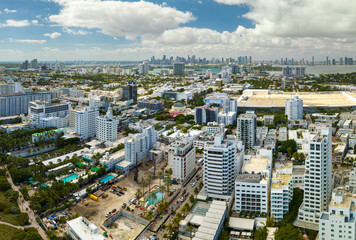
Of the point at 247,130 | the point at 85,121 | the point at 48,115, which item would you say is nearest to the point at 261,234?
the point at 247,130

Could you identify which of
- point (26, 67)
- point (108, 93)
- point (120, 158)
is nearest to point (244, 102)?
point (108, 93)

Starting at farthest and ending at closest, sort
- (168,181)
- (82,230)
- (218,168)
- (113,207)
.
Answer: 1. (168,181)
2. (218,168)
3. (113,207)
4. (82,230)

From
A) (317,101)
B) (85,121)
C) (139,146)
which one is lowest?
(139,146)

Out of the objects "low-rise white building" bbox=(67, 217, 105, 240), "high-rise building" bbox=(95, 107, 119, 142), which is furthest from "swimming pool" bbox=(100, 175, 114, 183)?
"high-rise building" bbox=(95, 107, 119, 142)

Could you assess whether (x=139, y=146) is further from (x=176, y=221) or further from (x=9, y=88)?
(x=9, y=88)

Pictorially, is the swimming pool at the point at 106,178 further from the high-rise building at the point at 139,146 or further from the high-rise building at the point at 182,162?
the high-rise building at the point at 182,162

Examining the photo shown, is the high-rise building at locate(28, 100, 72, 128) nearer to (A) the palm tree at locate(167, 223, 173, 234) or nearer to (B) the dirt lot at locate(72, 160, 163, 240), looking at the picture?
(B) the dirt lot at locate(72, 160, 163, 240)
